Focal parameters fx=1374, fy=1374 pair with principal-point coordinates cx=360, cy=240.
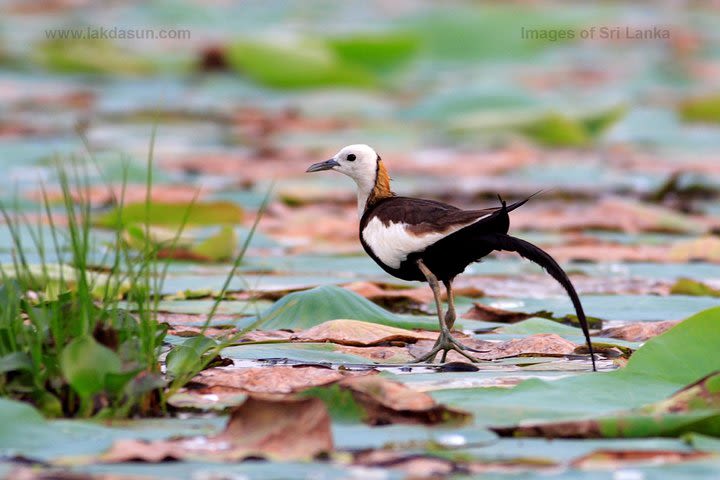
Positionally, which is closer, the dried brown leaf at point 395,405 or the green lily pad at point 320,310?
the dried brown leaf at point 395,405

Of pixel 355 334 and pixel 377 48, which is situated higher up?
pixel 377 48

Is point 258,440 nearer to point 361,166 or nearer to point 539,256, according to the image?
point 539,256

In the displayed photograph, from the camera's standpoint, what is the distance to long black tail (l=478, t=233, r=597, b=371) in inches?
125

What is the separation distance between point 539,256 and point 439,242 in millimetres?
314

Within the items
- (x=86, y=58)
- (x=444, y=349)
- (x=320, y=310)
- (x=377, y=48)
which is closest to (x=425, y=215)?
(x=444, y=349)

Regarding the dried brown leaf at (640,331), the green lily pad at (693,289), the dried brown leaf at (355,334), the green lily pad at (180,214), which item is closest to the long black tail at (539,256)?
the dried brown leaf at (355,334)

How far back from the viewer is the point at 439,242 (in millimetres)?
3508

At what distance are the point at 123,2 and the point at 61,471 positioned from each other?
1577cm

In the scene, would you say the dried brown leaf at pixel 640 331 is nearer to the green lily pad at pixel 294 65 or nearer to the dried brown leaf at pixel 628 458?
the dried brown leaf at pixel 628 458

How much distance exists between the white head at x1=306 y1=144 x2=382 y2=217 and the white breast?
0.32m

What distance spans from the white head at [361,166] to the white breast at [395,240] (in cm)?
32

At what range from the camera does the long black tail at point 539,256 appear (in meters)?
3.18

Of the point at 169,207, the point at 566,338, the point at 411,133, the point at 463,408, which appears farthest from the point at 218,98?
the point at 463,408

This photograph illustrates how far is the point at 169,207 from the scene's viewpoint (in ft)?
20.5
